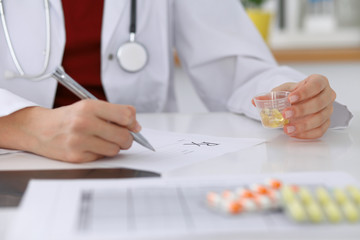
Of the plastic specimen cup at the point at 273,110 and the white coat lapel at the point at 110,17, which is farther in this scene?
the white coat lapel at the point at 110,17

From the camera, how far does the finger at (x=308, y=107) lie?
2.98ft

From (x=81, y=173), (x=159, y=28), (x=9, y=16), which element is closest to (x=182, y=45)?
(x=159, y=28)

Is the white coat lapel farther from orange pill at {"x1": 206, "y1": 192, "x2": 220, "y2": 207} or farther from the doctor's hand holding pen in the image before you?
orange pill at {"x1": 206, "y1": 192, "x2": 220, "y2": 207}

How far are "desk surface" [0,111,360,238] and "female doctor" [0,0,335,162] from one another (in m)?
0.06

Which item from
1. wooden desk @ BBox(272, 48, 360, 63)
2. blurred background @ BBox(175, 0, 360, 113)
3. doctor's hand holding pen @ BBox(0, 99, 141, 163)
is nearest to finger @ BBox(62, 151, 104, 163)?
doctor's hand holding pen @ BBox(0, 99, 141, 163)

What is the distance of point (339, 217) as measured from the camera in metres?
0.49

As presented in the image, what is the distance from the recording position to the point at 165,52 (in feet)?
4.40

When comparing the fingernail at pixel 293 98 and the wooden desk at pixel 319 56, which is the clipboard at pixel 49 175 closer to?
the fingernail at pixel 293 98

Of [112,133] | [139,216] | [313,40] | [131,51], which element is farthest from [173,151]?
[313,40]

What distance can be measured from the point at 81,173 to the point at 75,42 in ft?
2.03

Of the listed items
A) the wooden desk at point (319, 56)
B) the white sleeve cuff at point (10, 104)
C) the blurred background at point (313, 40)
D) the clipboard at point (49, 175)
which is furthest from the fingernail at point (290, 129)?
the wooden desk at point (319, 56)

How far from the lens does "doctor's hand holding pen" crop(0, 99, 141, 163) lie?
2.48 feet

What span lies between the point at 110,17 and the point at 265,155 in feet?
2.07

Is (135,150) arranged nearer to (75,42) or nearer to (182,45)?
(75,42)
